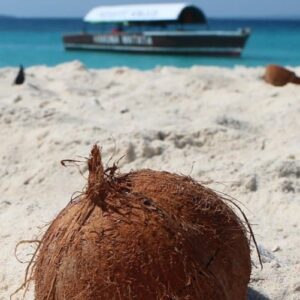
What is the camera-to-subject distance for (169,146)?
266 inches

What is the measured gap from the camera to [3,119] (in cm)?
776

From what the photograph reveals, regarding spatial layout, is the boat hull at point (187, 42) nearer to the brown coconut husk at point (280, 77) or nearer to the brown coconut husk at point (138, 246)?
the brown coconut husk at point (280, 77)

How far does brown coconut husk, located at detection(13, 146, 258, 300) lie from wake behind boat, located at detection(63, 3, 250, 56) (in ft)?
85.3

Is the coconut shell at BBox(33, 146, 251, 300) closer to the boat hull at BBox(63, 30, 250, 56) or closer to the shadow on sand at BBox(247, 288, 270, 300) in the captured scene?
the shadow on sand at BBox(247, 288, 270, 300)

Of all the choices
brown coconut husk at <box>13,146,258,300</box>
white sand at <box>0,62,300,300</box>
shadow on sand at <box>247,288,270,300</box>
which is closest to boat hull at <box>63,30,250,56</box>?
white sand at <box>0,62,300,300</box>

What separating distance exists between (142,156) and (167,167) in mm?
322

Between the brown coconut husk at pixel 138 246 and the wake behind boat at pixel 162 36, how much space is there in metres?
26.0

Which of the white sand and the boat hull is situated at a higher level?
the white sand

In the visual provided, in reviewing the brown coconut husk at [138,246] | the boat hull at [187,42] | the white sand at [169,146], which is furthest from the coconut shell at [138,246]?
the boat hull at [187,42]

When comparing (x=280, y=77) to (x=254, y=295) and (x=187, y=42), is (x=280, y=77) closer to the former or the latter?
(x=254, y=295)

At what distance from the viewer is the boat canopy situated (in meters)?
30.0

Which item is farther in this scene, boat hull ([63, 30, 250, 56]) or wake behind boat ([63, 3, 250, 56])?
wake behind boat ([63, 3, 250, 56])

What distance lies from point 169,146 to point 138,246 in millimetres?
3837

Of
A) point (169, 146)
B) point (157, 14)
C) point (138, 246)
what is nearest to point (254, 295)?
point (138, 246)
